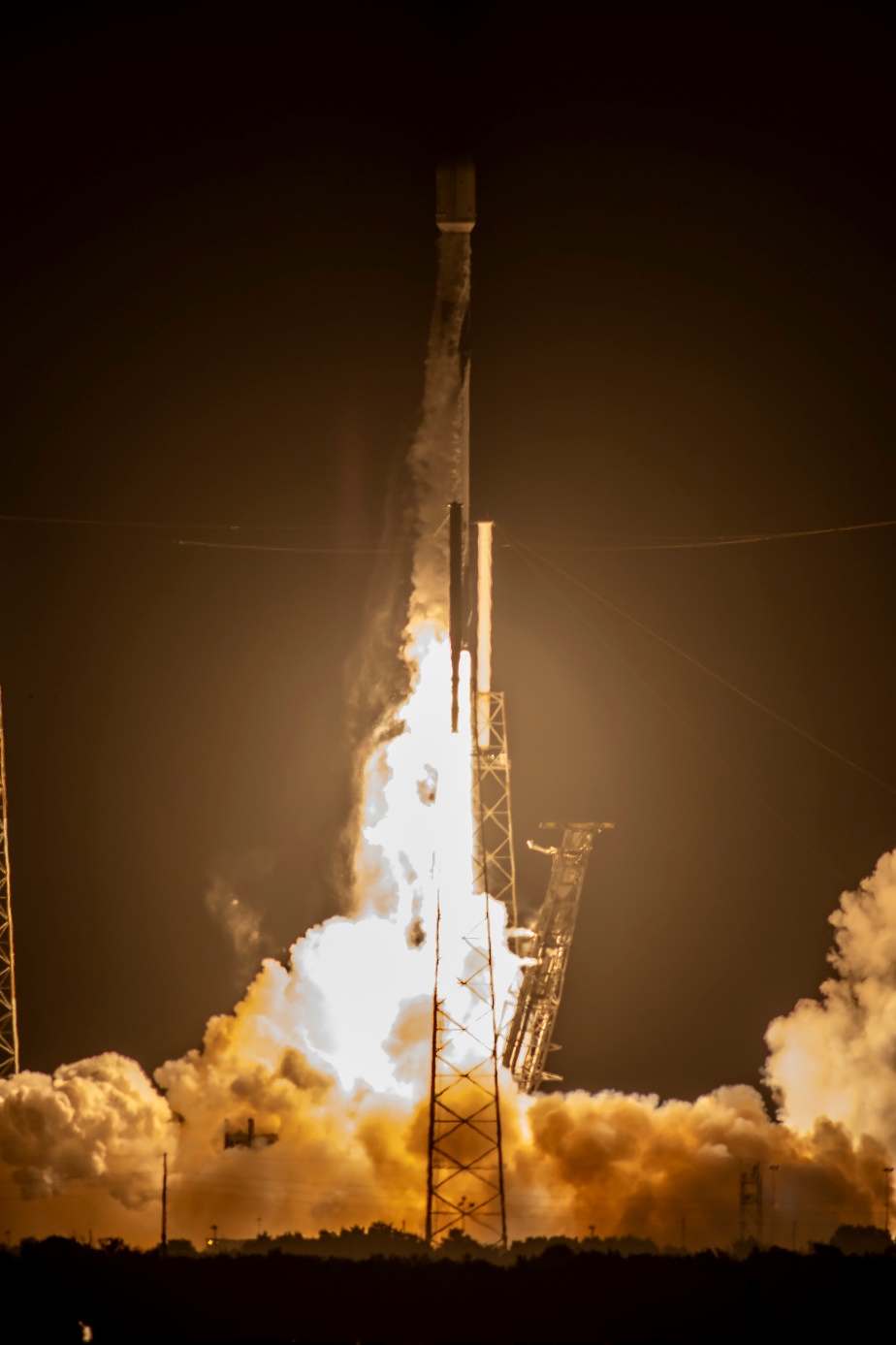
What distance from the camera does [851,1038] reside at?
61.1m

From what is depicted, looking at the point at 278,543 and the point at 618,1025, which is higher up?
the point at 278,543

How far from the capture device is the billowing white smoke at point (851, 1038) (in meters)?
59.8

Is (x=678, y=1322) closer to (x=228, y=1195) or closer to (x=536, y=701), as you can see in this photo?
(x=228, y=1195)

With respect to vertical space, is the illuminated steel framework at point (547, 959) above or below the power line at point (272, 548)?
below

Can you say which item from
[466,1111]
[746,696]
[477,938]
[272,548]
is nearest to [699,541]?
[746,696]

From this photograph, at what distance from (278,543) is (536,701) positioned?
288 inches

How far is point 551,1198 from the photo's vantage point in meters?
54.8

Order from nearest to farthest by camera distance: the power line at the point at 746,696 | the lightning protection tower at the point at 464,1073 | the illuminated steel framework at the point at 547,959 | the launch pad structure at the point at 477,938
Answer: the lightning protection tower at the point at 464,1073 → the launch pad structure at the point at 477,938 → the illuminated steel framework at the point at 547,959 → the power line at the point at 746,696

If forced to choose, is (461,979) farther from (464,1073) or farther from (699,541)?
(699,541)

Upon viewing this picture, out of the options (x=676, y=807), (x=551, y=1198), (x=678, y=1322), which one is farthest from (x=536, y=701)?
(x=678, y=1322)

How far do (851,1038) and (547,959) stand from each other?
22.8 feet

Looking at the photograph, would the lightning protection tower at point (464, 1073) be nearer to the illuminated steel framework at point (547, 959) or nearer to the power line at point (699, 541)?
the illuminated steel framework at point (547, 959)

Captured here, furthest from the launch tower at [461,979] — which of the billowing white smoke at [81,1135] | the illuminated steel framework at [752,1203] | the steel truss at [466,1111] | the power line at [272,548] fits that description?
the power line at [272,548]

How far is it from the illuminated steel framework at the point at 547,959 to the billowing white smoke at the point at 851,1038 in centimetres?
552
